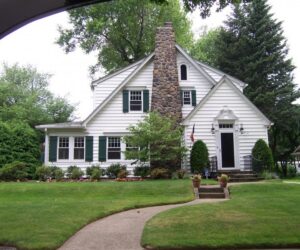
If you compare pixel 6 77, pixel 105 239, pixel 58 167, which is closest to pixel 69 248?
pixel 105 239

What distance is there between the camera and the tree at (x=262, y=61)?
32031 millimetres

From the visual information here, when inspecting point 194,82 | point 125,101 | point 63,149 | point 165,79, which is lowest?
point 63,149

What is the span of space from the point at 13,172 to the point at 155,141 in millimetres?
7280

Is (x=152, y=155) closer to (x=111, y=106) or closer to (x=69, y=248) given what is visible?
(x=111, y=106)

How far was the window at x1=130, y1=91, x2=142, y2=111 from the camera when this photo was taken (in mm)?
23625

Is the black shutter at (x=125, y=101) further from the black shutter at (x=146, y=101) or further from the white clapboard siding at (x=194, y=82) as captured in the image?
the white clapboard siding at (x=194, y=82)

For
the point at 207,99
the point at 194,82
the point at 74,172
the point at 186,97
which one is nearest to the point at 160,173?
the point at 74,172

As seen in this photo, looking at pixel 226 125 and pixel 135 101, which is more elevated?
pixel 135 101

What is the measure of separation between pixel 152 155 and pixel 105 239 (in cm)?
1182

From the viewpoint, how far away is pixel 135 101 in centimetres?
2369

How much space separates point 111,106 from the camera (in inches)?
919

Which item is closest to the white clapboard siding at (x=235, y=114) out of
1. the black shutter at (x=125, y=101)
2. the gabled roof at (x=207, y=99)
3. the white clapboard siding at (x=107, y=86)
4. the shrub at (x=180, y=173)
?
the gabled roof at (x=207, y=99)

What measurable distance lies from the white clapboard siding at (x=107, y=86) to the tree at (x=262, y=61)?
12.2m

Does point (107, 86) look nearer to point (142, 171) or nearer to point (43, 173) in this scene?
point (142, 171)
